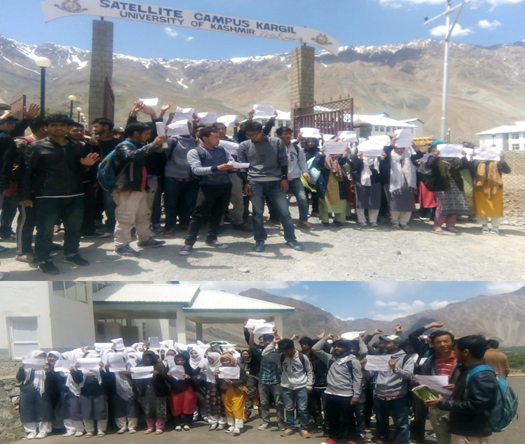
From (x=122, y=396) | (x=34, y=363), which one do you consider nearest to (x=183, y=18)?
(x=34, y=363)

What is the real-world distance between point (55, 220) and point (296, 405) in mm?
1945

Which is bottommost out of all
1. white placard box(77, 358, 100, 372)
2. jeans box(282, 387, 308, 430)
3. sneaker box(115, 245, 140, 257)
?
jeans box(282, 387, 308, 430)

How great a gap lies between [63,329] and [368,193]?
2.93 metres

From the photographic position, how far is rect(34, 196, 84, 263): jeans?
305cm

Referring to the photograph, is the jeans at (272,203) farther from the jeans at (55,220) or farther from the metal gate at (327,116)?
the metal gate at (327,116)

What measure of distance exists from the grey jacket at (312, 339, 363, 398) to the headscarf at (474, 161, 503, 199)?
2.41 metres

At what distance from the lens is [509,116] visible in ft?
158

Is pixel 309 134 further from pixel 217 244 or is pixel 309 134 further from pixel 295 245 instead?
pixel 217 244


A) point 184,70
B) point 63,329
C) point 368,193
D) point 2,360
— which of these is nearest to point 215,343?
point 63,329

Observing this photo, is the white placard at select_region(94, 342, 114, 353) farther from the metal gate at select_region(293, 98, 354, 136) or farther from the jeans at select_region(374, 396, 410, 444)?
the metal gate at select_region(293, 98, 354, 136)

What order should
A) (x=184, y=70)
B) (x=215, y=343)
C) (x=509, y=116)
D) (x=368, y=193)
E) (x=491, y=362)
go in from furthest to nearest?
(x=509, y=116), (x=368, y=193), (x=184, y=70), (x=215, y=343), (x=491, y=362)

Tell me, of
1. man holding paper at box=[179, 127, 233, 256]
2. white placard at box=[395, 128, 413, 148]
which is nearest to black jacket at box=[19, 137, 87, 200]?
man holding paper at box=[179, 127, 233, 256]

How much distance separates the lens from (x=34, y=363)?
2.86m

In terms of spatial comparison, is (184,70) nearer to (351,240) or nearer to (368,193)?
(351,240)
